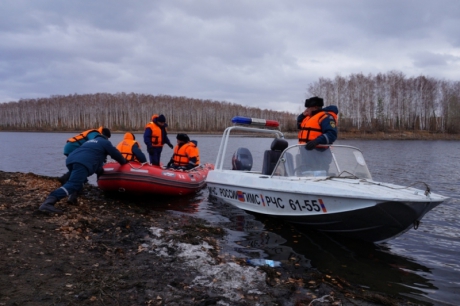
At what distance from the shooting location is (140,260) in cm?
500

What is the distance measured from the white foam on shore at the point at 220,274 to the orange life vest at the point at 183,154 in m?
6.24

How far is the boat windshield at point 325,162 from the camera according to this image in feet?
23.4

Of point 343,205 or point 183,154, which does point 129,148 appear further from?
point 343,205

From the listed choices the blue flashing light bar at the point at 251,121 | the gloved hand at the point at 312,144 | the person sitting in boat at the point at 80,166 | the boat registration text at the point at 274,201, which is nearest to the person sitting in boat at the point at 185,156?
the boat registration text at the point at 274,201

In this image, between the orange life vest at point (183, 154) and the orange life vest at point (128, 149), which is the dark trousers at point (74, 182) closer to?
the orange life vest at point (128, 149)

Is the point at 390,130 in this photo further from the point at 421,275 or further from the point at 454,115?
the point at 421,275

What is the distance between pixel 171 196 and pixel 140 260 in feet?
18.7

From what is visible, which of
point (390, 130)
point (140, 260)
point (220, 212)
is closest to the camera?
point (140, 260)

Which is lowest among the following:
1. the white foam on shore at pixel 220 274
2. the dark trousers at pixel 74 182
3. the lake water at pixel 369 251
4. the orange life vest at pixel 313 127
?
the lake water at pixel 369 251

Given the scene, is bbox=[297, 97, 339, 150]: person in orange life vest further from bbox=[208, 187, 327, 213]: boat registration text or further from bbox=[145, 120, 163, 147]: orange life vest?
bbox=[145, 120, 163, 147]: orange life vest

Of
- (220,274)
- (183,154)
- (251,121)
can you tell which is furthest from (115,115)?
(220,274)

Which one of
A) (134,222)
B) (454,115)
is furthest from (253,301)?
(454,115)

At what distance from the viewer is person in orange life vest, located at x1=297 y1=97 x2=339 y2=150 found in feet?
23.1

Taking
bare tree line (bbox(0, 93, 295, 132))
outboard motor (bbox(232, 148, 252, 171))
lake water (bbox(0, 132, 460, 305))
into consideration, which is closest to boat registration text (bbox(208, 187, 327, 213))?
lake water (bbox(0, 132, 460, 305))
